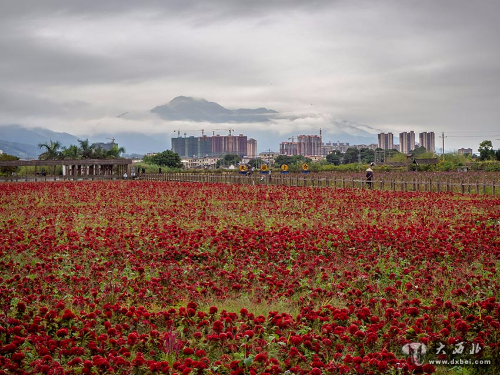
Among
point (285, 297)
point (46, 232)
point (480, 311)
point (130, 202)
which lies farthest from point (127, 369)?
point (130, 202)

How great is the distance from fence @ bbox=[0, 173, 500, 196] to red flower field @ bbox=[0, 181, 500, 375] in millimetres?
13828

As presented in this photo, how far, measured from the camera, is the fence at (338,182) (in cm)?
2844

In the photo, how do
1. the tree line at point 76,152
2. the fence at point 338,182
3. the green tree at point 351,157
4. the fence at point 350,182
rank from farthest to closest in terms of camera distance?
the green tree at point 351,157
the tree line at point 76,152
the fence at point 338,182
the fence at point 350,182

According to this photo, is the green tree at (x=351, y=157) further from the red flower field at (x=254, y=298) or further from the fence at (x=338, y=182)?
the red flower field at (x=254, y=298)

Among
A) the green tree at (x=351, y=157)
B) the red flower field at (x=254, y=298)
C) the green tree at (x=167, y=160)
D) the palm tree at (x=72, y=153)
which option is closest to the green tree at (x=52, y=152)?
the palm tree at (x=72, y=153)

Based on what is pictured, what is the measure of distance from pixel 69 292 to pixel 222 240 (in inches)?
164

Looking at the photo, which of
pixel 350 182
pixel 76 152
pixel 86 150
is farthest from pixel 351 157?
pixel 350 182

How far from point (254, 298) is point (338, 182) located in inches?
1333

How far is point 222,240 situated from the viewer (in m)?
10.8

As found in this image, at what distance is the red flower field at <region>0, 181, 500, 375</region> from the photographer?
14.9 feet

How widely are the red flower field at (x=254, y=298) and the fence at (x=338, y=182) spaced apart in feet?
45.4

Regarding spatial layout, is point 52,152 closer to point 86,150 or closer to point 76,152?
point 76,152

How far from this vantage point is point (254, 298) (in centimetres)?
681

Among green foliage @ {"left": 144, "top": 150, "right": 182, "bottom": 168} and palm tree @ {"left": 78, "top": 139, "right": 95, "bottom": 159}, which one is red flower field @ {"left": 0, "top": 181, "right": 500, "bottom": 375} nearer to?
palm tree @ {"left": 78, "top": 139, "right": 95, "bottom": 159}
